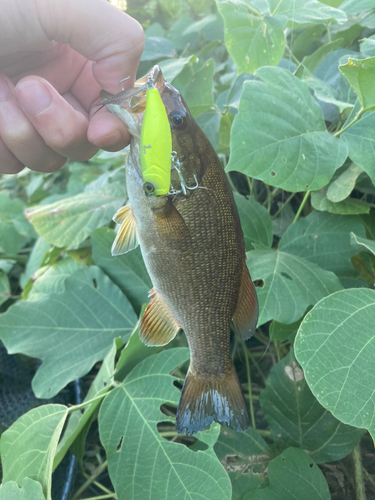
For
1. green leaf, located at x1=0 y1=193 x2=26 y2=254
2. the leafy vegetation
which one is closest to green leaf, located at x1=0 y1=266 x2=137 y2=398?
the leafy vegetation

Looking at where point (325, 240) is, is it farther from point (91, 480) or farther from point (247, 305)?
point (91, 480)

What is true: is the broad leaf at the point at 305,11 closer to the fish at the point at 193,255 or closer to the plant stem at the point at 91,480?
the fish at the point at 193,255

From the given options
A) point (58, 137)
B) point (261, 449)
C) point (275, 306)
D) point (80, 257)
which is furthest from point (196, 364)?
point (80, 257)

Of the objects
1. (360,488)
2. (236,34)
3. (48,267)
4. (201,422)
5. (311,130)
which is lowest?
(360,488)

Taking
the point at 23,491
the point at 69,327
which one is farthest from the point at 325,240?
the point at 23,491

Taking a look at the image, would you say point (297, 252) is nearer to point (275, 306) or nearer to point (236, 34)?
point (275, 306)

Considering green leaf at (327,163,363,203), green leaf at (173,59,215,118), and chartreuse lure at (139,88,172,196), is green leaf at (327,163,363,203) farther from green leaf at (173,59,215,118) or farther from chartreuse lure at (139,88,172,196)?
chartreuse lure at (139,88,172,196)
